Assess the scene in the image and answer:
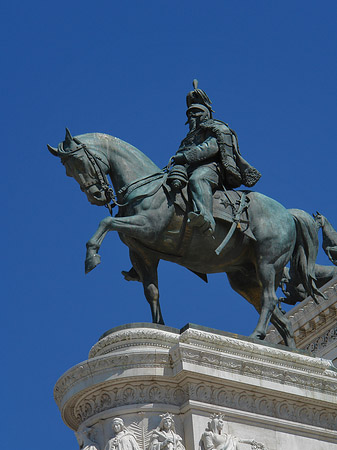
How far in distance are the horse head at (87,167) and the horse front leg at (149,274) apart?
103cm

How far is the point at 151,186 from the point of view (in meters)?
18.8

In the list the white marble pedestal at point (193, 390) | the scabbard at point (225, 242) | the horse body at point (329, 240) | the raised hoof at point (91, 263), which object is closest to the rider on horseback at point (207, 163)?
the scabbard at point (225, 242)

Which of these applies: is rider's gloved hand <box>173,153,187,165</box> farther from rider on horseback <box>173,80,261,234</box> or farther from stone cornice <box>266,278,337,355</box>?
stone cornice <box>266,278,337,355</box>

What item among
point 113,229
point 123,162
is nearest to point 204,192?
point 123,162

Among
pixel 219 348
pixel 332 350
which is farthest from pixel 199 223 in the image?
pixel 332 350

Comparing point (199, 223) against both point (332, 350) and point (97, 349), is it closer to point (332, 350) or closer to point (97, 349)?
point (97, 349)

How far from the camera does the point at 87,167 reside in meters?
18.9

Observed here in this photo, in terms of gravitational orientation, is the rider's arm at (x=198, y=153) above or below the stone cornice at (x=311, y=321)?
below

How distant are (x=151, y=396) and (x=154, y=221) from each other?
10.1ft

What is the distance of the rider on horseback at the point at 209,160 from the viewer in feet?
61.9

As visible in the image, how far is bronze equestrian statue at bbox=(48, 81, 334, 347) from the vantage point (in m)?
18.6

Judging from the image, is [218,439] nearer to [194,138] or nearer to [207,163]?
[207,163]

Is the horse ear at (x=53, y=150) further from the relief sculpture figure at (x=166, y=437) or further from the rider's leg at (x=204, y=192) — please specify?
the relief sculpture figure at (x=166, y=437)

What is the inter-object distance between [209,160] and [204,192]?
1.02 meters
